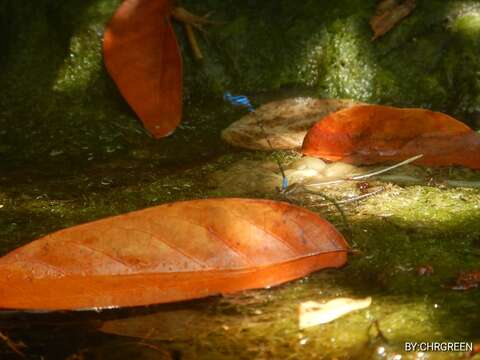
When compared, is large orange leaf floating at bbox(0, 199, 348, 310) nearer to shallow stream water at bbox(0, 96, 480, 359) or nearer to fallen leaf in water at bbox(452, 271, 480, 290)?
shallow stream water at bbox(0, 96, 480, 359)

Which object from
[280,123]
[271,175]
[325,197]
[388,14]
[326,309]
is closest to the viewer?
[326,309]

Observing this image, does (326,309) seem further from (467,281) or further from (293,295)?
(467,281)

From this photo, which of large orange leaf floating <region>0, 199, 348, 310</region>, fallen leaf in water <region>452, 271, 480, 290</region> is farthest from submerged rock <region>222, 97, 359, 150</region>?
fallen leaf in water <region>452, 271, 480, 290</region>

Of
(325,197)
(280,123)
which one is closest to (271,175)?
(325,197)

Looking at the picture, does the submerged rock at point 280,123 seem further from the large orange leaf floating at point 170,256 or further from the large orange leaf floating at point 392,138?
the large orange leaf floating at point 170,256

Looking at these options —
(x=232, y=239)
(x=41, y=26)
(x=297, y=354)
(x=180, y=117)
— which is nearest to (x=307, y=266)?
(x=232, y=239)

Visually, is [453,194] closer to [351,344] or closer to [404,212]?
[404,212]

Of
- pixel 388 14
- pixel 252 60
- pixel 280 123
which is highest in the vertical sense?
pixel 388 14
